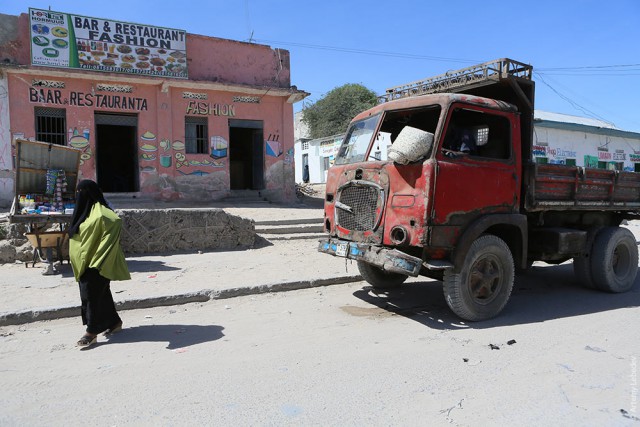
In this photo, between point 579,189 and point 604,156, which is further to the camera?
point 604,156

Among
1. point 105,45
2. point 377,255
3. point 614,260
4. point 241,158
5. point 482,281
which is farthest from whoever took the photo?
point 241,158

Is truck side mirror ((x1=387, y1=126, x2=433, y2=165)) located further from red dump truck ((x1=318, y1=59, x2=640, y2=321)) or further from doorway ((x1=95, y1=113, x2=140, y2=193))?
doorway ((x1=95, y1=113, x2=140, y2=193))

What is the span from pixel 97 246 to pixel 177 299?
1734 mm

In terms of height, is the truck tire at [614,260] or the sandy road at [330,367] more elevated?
the truck tire at [614,260]

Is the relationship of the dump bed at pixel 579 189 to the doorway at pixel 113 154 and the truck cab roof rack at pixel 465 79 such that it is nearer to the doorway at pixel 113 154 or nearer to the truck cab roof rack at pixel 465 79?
the truck cab roof rack at pixel 465 79

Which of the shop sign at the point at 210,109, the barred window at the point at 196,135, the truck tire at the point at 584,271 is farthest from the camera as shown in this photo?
the barred window at the point at 196,135

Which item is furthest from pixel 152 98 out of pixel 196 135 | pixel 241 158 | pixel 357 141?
pixel 357 141

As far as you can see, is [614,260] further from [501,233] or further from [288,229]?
[288,229]

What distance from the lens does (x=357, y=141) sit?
5859 mm

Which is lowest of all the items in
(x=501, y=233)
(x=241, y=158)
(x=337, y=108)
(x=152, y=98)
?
(x=501, y=233)

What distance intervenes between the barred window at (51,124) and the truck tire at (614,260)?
45.7 feet

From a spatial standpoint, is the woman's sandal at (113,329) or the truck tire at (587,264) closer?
the woman's sandal at (113,329)

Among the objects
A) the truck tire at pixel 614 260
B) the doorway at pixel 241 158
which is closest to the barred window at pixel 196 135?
the doorway at pixel 241 158

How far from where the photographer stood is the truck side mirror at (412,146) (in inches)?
185
